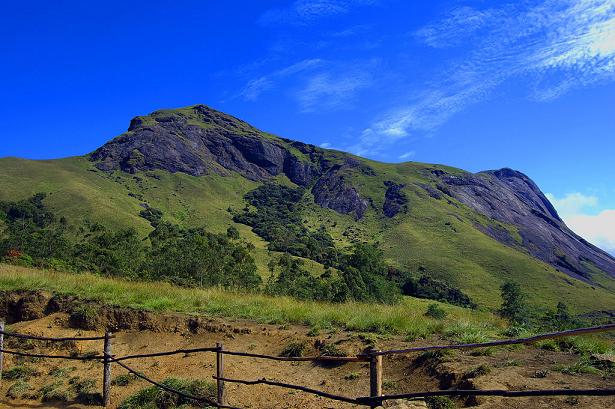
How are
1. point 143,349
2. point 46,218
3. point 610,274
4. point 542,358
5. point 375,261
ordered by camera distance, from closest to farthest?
1. point 542,358
2. point 143,349
3. point 375,261
4. point 46,218
5. point 610,274

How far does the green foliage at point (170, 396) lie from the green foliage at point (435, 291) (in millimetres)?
85189

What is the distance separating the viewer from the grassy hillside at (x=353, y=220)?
4110 inches

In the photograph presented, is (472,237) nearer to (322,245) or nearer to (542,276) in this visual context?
(542,276)

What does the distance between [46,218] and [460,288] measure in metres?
90.5

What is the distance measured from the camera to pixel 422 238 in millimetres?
138125

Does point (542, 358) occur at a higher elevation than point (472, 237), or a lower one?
lower

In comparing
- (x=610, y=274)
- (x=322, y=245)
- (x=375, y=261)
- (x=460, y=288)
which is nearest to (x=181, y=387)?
(x=375, y=261)

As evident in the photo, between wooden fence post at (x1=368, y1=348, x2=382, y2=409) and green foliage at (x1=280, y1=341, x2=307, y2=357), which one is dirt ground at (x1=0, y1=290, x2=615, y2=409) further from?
wooden fence post at (x1=368, y1=348, x2=382, y2=409)

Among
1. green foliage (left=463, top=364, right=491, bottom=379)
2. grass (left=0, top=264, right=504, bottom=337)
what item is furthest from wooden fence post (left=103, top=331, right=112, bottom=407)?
green foliage (left=463, top=364, right=491, bottom=379)

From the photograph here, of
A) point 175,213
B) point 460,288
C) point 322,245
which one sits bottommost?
point 460,288

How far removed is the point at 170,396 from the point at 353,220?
511 feet

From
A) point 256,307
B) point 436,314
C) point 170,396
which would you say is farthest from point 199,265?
point 170,396

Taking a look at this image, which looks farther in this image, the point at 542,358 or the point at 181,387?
the point at 181,387

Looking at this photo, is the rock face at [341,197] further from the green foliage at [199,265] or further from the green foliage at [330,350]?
the green foliage at [330,350]
